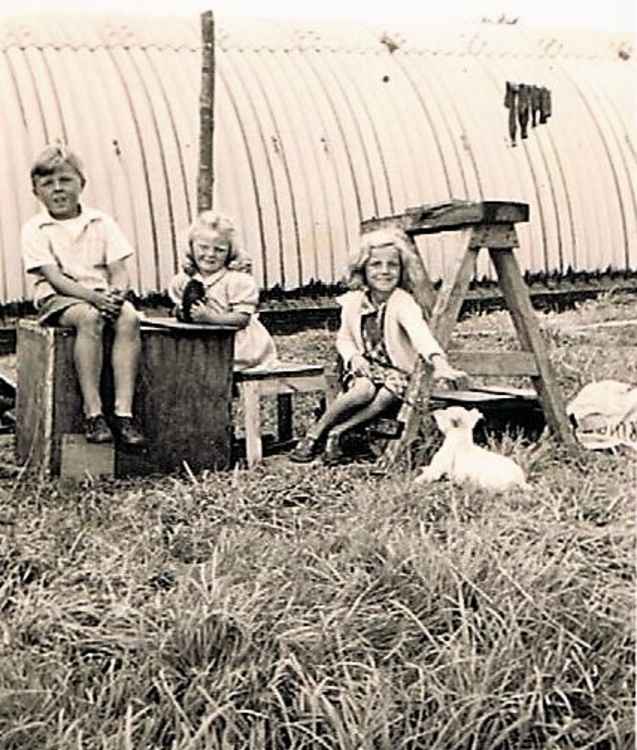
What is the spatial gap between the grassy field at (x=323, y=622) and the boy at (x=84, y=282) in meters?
0.75

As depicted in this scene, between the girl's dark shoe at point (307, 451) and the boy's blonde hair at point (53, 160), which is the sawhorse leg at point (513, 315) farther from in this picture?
the boy's blonde hair at point (53, 160)

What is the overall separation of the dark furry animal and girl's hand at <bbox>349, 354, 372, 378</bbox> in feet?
2.72

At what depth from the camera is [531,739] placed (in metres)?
3.63

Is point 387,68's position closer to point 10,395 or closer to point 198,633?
point 10,395

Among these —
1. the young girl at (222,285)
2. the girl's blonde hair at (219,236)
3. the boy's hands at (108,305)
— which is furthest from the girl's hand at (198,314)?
the boy's hands at (108,305)

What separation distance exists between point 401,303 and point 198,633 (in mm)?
A: 2973

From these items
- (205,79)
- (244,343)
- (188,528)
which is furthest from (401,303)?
(205,79)

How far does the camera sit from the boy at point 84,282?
6117mm

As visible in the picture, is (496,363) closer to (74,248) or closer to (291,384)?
(291,384)

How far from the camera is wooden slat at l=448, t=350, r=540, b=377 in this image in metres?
6.44

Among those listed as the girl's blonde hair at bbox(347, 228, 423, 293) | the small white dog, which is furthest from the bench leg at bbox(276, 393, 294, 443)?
the small white dog

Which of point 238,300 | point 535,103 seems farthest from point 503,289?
point 535,103

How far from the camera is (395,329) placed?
660cm

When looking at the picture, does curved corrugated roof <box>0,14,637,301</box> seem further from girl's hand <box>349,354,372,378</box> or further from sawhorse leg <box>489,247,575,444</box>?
sawhorse leg <box>489,247,575,444</box>
